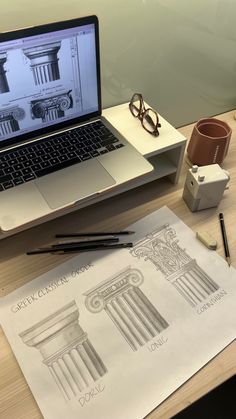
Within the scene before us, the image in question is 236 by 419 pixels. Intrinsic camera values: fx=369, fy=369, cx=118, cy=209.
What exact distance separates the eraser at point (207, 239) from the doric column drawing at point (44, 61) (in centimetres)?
41

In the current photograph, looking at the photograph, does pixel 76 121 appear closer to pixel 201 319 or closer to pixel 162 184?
pixel 162 184

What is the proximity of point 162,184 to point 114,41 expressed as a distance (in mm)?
336

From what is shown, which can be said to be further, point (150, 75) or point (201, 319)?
point (150, 75)

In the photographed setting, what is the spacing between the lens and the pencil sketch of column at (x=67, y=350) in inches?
21.6

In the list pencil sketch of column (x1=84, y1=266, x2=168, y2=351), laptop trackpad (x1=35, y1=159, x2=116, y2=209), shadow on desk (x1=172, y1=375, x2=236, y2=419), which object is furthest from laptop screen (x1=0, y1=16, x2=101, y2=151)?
shadow on desk (x1=172, y1=375, x2=236, y2=419)

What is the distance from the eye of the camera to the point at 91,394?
0.53 m

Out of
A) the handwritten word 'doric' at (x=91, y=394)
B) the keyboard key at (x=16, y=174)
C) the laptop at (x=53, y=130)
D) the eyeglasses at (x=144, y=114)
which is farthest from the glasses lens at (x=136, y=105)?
the handwritten word 'doric' at (x=91, y=394)

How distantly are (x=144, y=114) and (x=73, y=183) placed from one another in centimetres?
28

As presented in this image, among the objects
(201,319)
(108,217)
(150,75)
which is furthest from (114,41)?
(201,319)

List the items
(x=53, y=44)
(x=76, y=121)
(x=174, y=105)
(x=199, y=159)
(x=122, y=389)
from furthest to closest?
(x=174, y=105), (x=199, y=159), (x=76, y=121), (x=53, y=44), (x=122, y=389)

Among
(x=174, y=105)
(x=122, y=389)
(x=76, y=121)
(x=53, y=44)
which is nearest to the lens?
(x=122, y=389)

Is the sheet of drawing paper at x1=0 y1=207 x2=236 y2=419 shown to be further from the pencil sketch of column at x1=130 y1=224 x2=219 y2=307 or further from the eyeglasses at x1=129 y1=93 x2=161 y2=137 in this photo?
the eyeglasses at x1=129 y1=93 x2=161 y2=137

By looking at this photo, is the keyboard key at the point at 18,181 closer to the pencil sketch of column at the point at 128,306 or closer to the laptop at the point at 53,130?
the laptop at the point at 53,130

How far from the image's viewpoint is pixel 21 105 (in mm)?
694
